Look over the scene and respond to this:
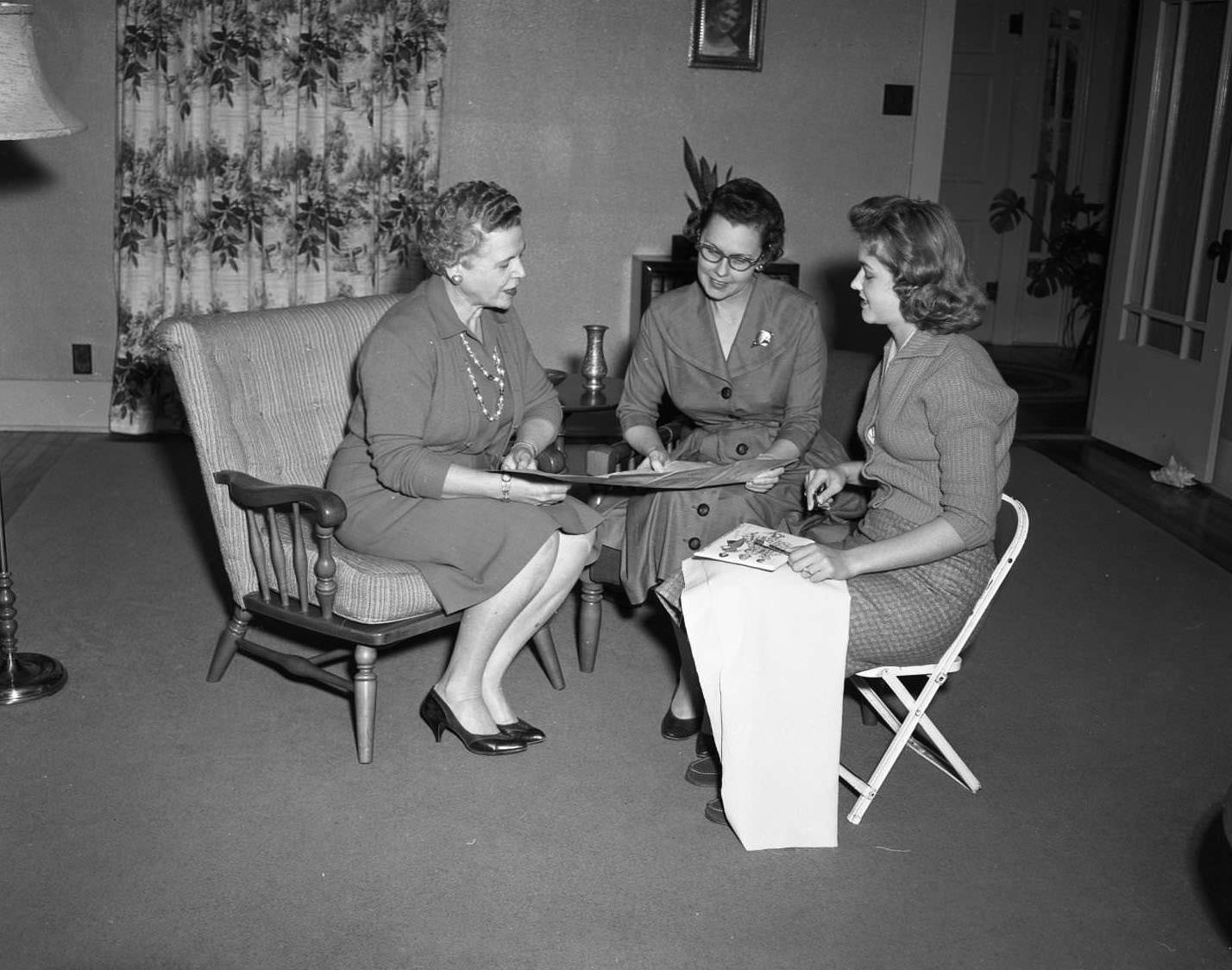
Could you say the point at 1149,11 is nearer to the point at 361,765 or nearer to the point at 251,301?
the point at 251,301

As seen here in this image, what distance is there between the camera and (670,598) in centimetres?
283

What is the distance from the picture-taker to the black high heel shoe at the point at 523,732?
10.1 feet

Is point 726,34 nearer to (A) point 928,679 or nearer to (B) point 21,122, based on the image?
(B) point 21,122

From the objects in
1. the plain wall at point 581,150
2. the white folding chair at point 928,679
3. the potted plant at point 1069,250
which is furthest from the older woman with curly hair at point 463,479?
the potted plant at point 1069,250

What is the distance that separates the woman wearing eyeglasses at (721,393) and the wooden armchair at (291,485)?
0.30 metres

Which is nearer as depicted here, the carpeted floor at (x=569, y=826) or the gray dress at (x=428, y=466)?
the carpeted floor at (x=569, y=826)

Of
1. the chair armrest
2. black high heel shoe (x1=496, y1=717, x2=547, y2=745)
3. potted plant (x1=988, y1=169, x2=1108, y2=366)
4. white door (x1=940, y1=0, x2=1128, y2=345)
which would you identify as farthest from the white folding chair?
white door (x1=940, y1=0, x2=1128, y2=345)

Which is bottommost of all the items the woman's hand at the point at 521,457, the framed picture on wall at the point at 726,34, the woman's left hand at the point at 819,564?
the woman's left hand at the point at 819,564

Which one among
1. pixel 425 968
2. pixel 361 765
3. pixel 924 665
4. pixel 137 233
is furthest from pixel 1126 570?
pixel 137 233

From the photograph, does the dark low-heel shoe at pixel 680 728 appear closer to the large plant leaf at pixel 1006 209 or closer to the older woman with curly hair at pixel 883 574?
the older woman with curly hair at pixel 883 574

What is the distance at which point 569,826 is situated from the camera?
2.76m

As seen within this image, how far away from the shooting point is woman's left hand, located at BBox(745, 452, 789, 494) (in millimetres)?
3055

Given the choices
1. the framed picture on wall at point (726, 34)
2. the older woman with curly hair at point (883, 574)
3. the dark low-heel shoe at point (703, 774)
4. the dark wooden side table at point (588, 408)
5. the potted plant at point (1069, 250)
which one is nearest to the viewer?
the older woman with curly hair at point (883, 574)

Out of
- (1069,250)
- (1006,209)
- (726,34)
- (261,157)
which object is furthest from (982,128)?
(261,157)
